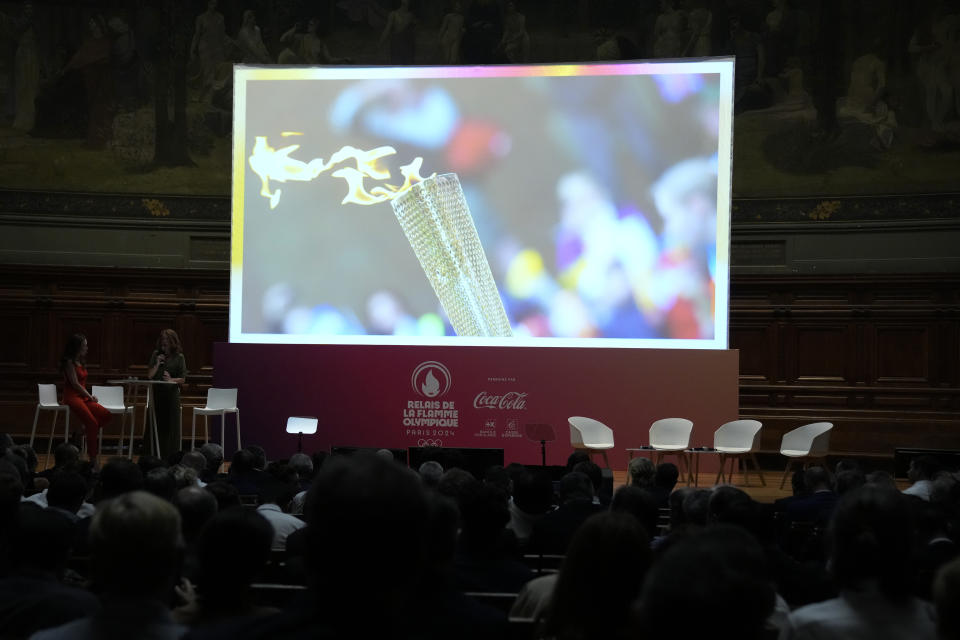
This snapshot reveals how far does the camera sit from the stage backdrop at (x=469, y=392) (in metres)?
9.83

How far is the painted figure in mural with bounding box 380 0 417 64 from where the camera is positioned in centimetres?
1278

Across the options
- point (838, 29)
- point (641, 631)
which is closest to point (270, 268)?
point (838, 29)

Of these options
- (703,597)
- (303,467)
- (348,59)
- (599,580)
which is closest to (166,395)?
(303,467)

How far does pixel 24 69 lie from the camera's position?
12797mm

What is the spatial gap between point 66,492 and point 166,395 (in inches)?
219

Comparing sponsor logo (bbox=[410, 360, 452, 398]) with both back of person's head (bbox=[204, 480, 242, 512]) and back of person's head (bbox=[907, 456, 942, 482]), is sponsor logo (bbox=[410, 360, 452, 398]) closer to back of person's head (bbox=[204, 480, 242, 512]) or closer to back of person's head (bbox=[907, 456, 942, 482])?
back of person's head (bbox=[907, 456, 942, 482])

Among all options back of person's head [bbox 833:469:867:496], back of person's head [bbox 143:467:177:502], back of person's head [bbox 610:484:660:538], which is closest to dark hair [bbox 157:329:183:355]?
back of person's head [bbox 143:467:177:502]

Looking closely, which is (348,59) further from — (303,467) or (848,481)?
(848,481)

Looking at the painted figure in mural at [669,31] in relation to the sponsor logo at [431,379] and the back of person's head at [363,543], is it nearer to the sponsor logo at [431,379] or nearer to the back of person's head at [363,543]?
the sponsor logo at [431,379]

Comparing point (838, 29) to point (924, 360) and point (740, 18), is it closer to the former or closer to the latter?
point (740, 18)

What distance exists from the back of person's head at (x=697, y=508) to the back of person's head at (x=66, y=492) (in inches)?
92.6

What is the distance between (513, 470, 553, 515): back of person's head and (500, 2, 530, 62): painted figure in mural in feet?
29.6

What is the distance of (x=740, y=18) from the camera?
40.1 ft

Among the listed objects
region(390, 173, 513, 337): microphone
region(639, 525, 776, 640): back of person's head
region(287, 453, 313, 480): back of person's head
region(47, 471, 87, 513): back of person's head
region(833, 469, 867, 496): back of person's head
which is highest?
region(390, 173, 513, 337): microphone
